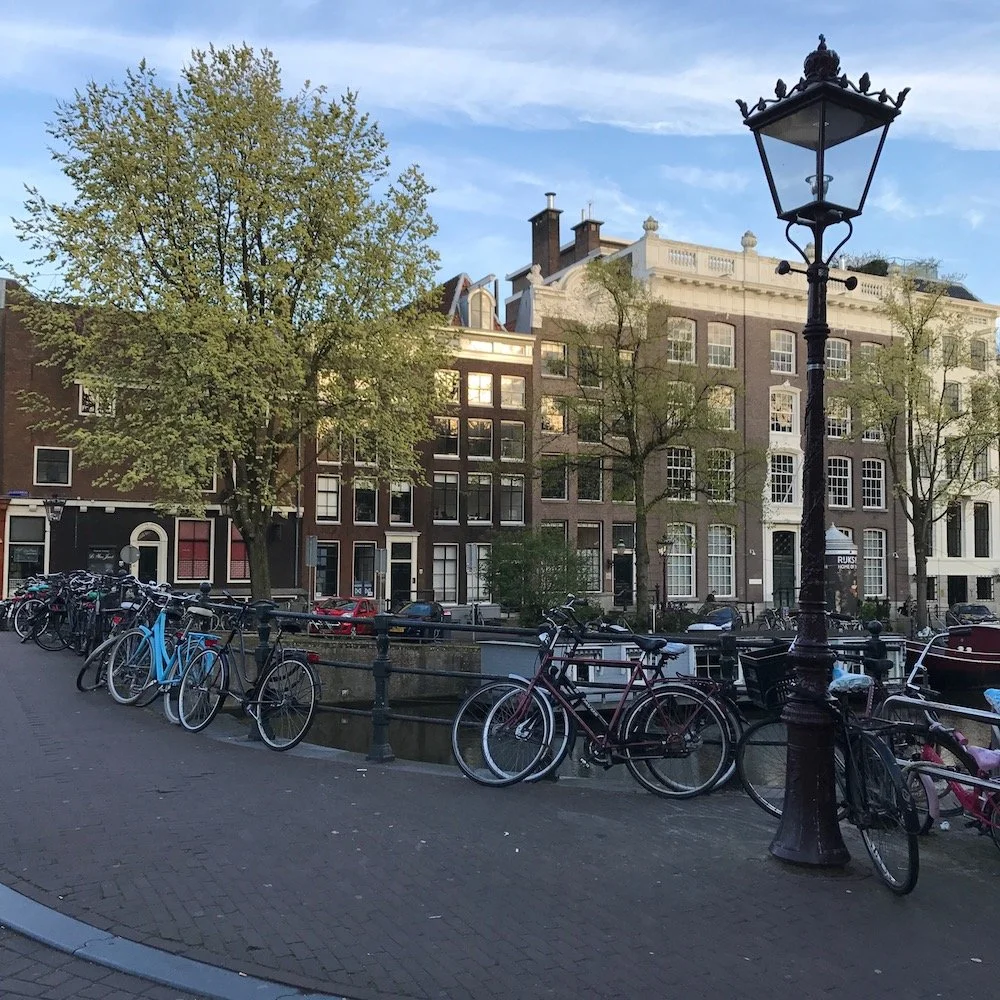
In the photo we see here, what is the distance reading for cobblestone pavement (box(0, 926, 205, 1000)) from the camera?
385cm

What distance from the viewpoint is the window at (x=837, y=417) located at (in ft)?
122

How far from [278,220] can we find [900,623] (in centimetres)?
2901

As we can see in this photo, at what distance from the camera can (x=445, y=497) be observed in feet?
133

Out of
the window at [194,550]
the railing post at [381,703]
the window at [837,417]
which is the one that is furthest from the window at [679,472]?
the railing post at [381,703]

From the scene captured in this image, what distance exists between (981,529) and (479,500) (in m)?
28.6

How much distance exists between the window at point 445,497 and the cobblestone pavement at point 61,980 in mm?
36033

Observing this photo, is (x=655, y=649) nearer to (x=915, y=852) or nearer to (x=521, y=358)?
(x=915, y=852)

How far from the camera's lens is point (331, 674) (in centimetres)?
2489

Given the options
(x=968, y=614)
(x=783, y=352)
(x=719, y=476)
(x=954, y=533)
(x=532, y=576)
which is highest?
(x=783, y=352)

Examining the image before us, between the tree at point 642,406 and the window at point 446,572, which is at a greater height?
the tree at point 642,406

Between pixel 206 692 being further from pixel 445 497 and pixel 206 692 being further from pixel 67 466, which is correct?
pixel 445 497

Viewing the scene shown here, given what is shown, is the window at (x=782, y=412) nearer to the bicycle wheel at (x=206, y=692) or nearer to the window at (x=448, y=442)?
the window at (x=448, y=442)

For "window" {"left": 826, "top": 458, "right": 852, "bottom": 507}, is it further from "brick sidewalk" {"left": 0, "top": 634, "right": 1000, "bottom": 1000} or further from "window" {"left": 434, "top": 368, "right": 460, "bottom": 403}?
"brick sidewalk" {"left": 0, "top": 634, "right": 1000, "bottom": 1000}

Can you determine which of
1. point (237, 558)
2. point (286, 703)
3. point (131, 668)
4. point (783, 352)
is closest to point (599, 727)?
point (286, 703)
